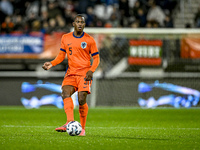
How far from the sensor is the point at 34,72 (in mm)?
15445

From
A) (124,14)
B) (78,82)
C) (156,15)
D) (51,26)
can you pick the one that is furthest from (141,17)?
(78,82)

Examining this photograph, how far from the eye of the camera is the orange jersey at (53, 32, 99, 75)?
7352mm

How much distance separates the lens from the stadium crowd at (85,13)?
53.0 feet

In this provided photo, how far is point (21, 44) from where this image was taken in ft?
49.7

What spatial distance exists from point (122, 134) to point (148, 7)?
419 inches

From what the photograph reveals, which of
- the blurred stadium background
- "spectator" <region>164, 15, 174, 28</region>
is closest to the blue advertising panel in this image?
the blurred stadium background

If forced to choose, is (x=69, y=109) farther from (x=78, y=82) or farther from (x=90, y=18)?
(x=90, y=18)

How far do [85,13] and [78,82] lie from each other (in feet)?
32.8

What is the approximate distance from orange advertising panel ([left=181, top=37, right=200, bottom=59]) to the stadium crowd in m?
1.56

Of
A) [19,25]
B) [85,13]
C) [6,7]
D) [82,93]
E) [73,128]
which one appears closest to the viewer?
[73,128]

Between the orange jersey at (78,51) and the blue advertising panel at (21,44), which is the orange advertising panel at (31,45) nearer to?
the blue advertising panel at (21,44)

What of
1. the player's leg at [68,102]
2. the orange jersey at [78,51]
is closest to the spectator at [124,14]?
the orange jersey at [78,51]

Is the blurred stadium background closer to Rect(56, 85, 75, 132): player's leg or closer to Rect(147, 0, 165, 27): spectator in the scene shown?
Rect(147, 0, 165, 27): spectator

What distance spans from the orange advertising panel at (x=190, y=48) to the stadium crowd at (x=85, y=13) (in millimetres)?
1558
